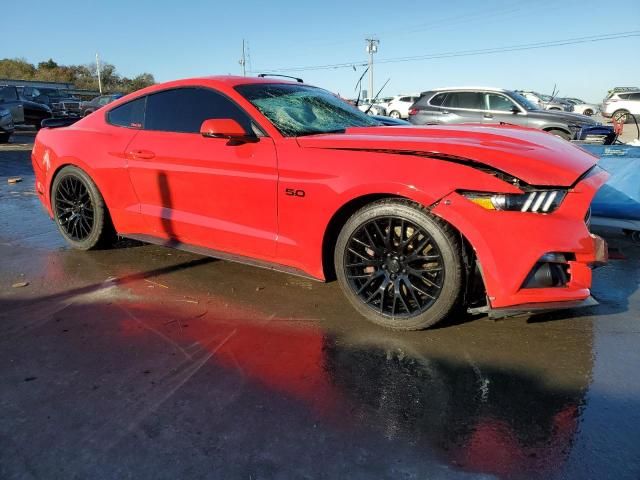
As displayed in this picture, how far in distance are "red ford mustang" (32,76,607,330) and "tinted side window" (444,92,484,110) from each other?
28.3 ft

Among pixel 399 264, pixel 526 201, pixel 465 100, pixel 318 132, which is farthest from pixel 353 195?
pixel 465 100

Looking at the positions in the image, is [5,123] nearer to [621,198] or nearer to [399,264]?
[399,264]

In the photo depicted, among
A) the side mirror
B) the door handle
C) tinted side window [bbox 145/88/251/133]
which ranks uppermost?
tinted side window [bbox 145/88/251/133]

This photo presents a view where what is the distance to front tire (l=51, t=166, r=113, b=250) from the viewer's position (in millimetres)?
4547

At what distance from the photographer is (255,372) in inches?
105

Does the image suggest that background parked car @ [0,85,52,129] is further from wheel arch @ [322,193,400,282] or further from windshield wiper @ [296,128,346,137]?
wheel arch @ [322,193,400,282]

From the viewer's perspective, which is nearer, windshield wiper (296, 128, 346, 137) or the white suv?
windshield wiper (296, 128, 346, 137)

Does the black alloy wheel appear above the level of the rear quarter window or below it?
below

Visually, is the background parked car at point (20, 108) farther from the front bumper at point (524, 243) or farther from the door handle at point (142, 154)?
the front bumper at point (524, 243)

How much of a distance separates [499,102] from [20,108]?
1589 centimetres

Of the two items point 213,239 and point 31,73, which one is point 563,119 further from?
point 31,73

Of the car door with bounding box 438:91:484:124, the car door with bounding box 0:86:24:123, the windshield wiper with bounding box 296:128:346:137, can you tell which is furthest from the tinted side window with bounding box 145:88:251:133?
the car door with bounding box 0:86:24:123

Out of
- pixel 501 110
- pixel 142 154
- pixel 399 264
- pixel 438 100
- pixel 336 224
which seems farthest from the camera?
pixel 438 100

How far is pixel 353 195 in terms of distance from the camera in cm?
305
